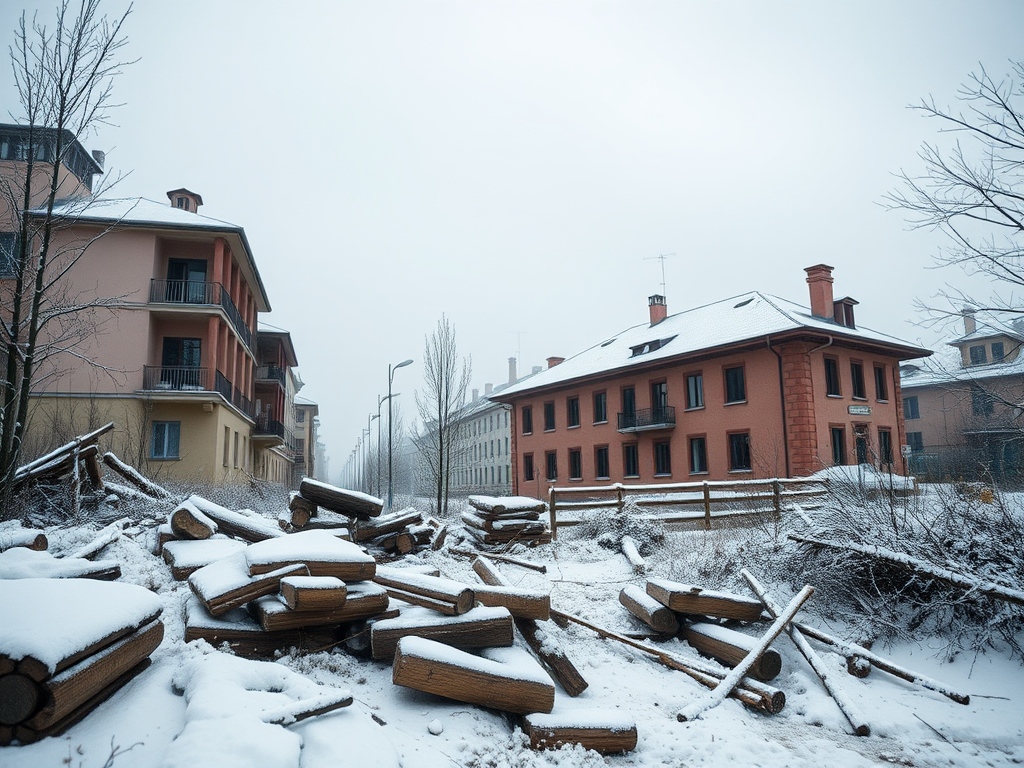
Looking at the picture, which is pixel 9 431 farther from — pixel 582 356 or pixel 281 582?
pixel 582 356

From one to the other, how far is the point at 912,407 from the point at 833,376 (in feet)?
80.4

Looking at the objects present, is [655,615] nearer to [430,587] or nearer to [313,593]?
[430,587]

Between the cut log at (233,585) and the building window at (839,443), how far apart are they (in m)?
23.1

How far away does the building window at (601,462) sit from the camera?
31125 mm

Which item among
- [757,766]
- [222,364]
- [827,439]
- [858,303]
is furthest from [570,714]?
[858,303]

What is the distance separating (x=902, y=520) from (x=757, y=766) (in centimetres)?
429

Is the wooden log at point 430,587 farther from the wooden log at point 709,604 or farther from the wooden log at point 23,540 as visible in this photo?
the wooden log at point 23,540

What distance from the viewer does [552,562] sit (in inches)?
432

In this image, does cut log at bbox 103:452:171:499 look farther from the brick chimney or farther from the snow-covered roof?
the brick chimney

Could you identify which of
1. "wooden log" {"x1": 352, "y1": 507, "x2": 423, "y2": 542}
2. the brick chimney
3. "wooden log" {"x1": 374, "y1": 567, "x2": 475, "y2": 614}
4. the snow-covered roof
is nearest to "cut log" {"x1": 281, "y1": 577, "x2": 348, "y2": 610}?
"wooden log" {"x1": 374, "y1": 567, "x2": 475, "y2": 614}

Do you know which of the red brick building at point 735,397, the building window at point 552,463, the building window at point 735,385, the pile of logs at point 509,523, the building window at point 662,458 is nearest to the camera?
the pile of logs at point 509,523

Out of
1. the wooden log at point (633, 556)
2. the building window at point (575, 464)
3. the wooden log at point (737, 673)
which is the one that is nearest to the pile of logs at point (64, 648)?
the wooden log at point (737, 673)

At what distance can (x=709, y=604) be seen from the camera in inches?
271

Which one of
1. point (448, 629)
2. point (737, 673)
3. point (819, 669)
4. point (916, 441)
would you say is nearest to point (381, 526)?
point (448, 629)
